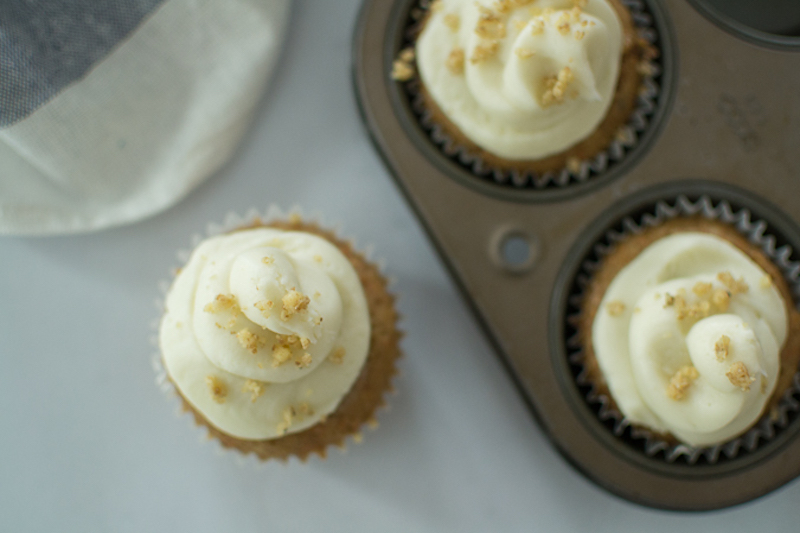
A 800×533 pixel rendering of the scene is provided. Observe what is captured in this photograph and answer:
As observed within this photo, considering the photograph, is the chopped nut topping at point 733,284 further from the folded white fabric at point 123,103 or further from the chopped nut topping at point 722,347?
the folded white fabric at point 123,103

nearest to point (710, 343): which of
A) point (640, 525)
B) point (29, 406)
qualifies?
point (640, 525)

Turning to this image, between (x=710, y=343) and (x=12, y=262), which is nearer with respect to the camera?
(x=710, y=343)

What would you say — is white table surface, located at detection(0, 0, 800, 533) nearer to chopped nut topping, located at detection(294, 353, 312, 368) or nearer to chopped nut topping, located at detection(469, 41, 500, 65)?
chopped nut topping, located at detection(469, 41, 500, 65)

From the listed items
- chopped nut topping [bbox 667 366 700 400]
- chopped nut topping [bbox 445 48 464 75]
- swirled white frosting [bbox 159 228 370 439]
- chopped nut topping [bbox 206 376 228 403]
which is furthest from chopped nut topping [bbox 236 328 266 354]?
chopped nut topping [bbox 667 366 700 400]

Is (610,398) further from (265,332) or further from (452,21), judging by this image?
(452,21)

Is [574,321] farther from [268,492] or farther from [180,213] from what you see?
[180,213]

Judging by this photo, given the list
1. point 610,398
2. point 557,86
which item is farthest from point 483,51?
point 610,398
